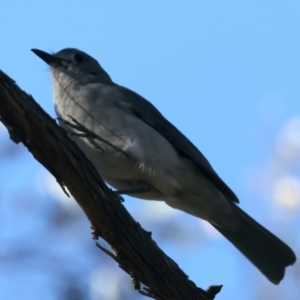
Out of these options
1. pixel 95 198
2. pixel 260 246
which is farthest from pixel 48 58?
pixel 95 198

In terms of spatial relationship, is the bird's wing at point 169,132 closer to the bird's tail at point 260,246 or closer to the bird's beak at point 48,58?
the bird's tail at point 260,246

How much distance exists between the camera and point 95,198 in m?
3.93

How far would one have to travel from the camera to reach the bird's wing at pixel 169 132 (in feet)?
18.2

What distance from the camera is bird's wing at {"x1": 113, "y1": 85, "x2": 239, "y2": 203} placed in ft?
18.2

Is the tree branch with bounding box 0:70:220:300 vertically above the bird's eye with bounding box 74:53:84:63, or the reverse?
the bird's eye with bounding box 74:53:84:63

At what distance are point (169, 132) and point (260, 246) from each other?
3.85 ft

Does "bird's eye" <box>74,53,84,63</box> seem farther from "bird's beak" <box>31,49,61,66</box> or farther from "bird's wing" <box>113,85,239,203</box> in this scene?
"bird's wing" <box>113,85,239,203</box>

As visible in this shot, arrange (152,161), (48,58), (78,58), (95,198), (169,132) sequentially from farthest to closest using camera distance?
(78,58) → (48,58) → (169,132) → (152,161) → (95,198)

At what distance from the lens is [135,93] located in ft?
19.3

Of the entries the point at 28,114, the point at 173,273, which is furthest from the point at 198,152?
the point at 28,114

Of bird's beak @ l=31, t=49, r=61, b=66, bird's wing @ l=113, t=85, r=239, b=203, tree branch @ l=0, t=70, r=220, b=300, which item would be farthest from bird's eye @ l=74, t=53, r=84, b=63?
tree branch @ l=0, t=70, r=220, b=300

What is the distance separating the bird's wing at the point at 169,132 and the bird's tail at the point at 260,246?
0.28 meters

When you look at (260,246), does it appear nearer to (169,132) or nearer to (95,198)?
(169,132)

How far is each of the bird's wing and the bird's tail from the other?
0.28 meters
